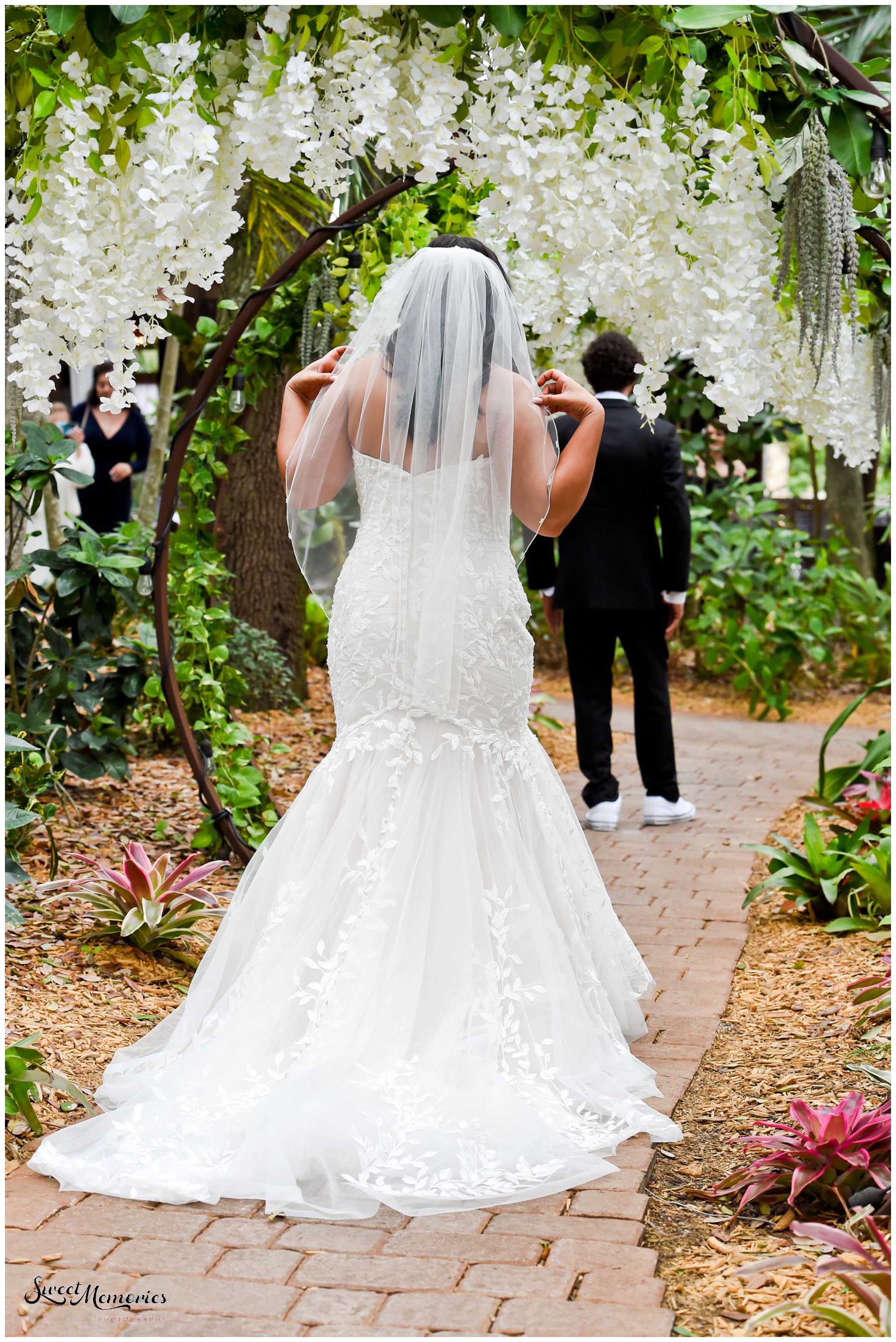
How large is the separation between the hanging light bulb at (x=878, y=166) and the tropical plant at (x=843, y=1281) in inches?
82.7

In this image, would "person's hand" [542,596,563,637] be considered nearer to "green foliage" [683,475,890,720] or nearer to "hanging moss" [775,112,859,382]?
"hanging moss" [775,112,859,382]

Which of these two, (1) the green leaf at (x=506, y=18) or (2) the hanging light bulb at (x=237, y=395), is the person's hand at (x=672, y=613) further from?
(1) the green leaf at (x=506, y=18)

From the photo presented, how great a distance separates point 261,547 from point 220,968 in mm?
4094

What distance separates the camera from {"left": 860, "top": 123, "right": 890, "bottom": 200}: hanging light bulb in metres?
2.77

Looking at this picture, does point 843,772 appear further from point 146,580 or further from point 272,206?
point 272,206

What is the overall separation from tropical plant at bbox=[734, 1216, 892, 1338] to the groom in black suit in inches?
141

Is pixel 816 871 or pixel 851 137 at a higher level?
pixel 851 137

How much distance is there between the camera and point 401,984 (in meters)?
2.84

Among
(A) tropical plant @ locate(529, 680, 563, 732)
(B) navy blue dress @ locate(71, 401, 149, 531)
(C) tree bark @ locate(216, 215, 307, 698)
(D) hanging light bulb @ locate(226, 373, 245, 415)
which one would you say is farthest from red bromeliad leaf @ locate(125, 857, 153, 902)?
(B) navy blue dress @ locate(71, 401, 149, 531)

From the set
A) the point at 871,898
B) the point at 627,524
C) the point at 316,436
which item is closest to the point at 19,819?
the point at 316,436

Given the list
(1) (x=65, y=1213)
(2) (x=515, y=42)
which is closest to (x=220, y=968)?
(1) (x=65, y=1213)

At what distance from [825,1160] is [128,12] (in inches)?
104

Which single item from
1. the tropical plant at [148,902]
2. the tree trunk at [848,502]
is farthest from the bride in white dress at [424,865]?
the tree trunk at [848,502]

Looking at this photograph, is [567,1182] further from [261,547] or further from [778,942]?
[261,547]
